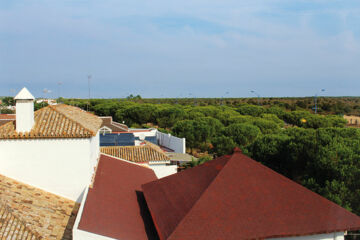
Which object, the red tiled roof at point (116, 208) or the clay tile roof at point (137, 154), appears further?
the clay tile roof at point (137, 154)

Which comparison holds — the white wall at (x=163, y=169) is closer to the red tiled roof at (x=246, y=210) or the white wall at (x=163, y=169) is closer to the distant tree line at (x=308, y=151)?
the distant tree line at (x=308, y=151)

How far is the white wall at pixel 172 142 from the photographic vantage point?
35231 millimetres

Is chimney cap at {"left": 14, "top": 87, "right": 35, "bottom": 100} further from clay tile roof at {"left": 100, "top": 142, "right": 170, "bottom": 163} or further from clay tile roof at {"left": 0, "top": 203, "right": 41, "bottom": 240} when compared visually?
clay tile roof at {"left": 100, "top": 142, "right": 170, "bottom": 163}

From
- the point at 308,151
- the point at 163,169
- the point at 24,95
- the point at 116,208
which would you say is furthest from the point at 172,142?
the point at 116,208

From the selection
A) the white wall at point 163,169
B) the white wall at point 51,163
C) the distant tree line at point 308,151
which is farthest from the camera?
the white wall at point 163,169

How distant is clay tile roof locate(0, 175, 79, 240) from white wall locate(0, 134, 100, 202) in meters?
0.29

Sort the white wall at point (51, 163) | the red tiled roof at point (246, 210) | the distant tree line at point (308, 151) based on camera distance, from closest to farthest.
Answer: the red tiled roof at point (246, 210) < the white wall at point (51, 163) < the distant tree line at point (308, 151)

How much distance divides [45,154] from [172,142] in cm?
2658

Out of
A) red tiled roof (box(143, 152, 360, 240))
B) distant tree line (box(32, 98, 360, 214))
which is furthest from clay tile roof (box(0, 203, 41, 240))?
distant tree line (box(32, 98, 360, 214))

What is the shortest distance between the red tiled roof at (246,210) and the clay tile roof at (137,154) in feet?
40.3

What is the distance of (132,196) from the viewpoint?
469 inches

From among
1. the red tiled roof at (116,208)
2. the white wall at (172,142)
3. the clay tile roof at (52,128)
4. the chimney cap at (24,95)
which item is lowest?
the white wall at (172,142)

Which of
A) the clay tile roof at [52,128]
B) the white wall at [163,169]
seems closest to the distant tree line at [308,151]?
the white wall at [163,169]

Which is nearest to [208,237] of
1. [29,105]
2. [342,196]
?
[29,105]
